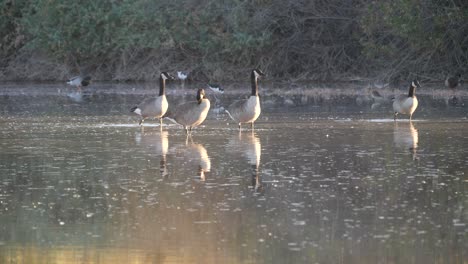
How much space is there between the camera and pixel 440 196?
10242 millimetres

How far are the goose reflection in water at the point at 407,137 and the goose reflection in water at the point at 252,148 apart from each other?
6.53ft

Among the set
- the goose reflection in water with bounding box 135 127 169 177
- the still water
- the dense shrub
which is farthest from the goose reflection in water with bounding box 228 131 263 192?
the dense shrub

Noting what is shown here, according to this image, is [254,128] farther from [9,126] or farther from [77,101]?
[77,101]

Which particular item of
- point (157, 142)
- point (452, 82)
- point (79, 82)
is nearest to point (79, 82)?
point (79, 82)

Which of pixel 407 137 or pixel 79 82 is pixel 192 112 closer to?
pixel 407 137

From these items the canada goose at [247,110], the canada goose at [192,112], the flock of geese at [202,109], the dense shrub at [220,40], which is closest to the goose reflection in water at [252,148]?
the canada goose at [247,110]

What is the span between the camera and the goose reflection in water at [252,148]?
11.5 m

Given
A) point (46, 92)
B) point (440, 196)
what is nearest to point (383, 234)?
point (440, 196)

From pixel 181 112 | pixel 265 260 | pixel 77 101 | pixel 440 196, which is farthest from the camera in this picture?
pixel 77 101

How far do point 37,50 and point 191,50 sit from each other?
657 centimetres

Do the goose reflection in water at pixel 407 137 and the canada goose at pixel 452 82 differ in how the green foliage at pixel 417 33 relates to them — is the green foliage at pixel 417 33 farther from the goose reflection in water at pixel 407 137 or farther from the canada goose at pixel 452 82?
the goose reflection in water at pixel 407 137

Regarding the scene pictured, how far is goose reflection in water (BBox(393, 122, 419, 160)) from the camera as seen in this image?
14.6 m

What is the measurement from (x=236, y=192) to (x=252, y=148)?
4.16 metres

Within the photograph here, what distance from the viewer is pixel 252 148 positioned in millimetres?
14781
